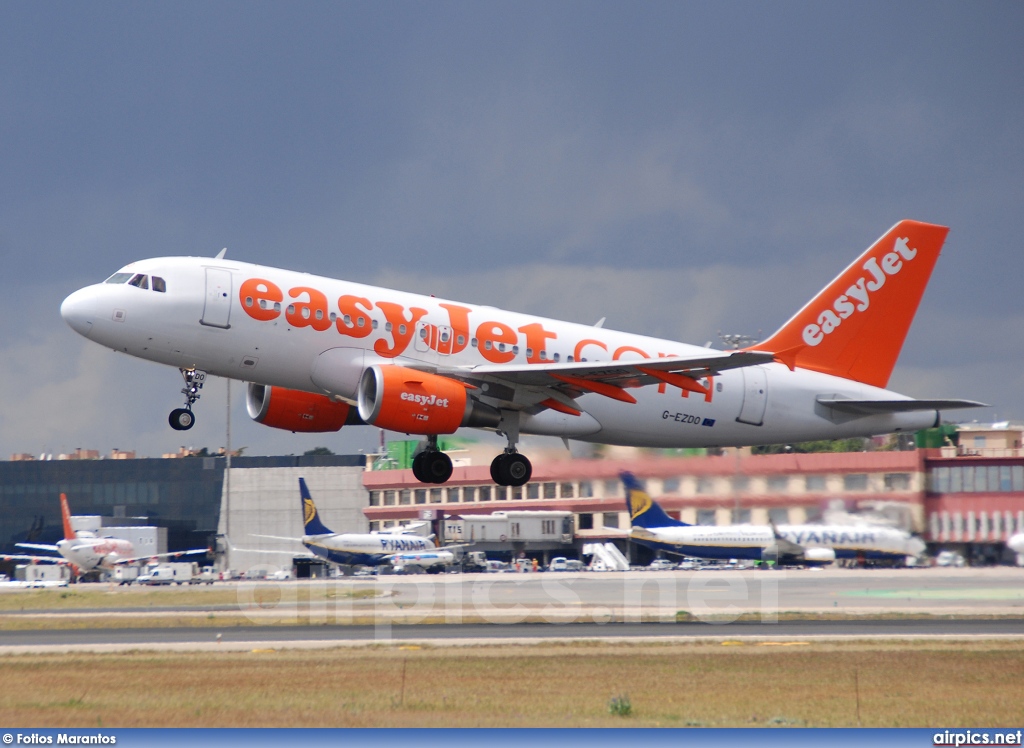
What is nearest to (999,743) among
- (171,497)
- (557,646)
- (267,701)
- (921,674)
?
(921,674)

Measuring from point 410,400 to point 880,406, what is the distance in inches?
586

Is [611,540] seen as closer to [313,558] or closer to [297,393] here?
[297,393]

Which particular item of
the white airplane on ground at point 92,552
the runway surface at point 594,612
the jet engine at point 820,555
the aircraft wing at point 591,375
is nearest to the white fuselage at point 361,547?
the white airplane on ground at point 92,552

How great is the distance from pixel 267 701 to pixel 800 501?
69.9 ft

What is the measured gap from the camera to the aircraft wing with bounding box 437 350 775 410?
104 feet

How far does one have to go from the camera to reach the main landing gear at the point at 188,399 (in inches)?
1293

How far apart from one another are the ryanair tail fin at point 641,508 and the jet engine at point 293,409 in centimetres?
953

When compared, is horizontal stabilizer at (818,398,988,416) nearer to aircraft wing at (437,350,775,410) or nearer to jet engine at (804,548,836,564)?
aircraft wing at (437,350,775,410)

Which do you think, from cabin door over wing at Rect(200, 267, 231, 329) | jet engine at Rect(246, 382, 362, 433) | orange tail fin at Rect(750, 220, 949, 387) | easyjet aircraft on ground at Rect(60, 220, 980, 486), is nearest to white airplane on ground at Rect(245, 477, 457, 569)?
jet engine at Rect(246, 382, 362, 433)

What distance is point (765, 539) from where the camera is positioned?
51750 mm

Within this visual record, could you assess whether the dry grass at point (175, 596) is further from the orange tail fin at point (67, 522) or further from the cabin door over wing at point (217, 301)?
the cabin door over wing at point (217, 301)

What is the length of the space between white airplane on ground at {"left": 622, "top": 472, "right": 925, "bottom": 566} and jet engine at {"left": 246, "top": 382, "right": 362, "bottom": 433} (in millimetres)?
9654

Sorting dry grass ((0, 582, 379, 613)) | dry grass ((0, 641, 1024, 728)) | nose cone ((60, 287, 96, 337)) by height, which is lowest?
dry grass ((0, 582, 379, 613))

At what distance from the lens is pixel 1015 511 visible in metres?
40.5
